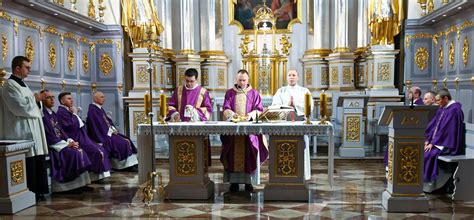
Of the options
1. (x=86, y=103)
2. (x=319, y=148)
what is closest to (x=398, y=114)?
(x=319, y=148)

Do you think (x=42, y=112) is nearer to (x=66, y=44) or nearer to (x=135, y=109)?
(x=66, y=44)

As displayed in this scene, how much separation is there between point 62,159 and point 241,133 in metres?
2.87

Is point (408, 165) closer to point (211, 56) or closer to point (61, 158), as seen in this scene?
point (61, 158)

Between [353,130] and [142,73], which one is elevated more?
[142,73]

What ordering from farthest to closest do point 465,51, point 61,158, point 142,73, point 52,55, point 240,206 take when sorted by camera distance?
1. point 142,73
2. point 52,55
3. point 465,51
4. point 61,158
5. point 240,206

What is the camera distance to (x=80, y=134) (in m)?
7.50

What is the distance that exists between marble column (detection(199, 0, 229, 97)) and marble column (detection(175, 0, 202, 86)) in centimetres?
29

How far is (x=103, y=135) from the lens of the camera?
833 cm

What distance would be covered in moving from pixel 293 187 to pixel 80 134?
373 cm

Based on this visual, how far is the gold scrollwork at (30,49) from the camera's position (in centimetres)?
802

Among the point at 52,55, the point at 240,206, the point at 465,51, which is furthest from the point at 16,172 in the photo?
the point at 465,51

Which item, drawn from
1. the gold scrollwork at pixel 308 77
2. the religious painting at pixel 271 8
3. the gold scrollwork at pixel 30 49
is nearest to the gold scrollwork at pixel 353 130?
the gold scrollwork at pixel 308 77

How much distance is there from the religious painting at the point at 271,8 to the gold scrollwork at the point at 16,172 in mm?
7699

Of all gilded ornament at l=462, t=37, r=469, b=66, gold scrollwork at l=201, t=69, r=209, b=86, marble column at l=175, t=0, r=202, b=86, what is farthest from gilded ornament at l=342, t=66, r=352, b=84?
marble column at l=175, t=0, r=202, b=86
